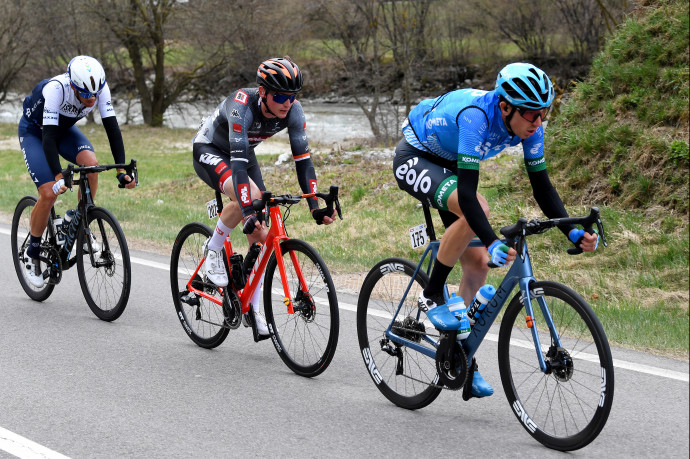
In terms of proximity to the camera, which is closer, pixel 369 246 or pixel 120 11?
pixel 369 246

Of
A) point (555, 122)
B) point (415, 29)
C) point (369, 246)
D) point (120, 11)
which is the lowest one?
point (369, 246)

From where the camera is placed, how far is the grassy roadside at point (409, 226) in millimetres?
6637

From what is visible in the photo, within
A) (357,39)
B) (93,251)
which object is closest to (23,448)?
(93,251)

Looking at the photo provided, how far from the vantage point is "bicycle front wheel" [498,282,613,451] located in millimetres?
3682

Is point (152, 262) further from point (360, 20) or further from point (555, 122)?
point (360, 20)

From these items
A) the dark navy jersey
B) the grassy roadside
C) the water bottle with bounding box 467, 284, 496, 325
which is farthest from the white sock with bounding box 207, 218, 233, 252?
the grassy roadside

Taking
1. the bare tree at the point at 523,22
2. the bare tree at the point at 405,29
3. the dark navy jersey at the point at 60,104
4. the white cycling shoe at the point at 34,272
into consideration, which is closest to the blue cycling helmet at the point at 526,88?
the dark navy jersey at the point at 60,104

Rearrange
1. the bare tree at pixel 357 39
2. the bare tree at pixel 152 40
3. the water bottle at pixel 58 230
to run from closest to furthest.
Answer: the water bottle at pixel 58 230 < the bare tree at pixel 357 39 < the bare tree at pixel 152 40

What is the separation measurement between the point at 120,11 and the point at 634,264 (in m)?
26.2

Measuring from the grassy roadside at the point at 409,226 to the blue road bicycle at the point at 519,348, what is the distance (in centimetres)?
179

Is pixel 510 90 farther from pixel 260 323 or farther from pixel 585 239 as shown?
pixel 260 323

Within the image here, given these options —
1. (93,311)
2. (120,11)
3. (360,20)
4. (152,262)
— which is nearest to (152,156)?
(360,20)

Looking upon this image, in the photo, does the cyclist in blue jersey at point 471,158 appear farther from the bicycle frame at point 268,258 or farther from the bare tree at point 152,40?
the bare tree at point 152,40

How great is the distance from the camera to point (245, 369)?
5449 mm
